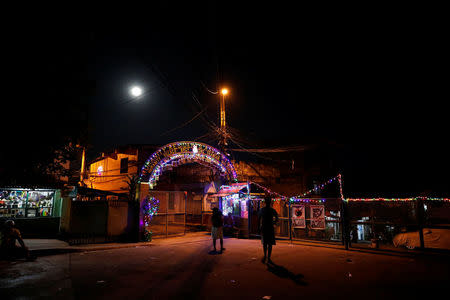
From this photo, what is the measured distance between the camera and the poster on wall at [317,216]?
12781 millimetres

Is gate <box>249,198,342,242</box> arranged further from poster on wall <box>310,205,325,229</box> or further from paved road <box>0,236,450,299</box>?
paved road <box>0,236,450,299</box>

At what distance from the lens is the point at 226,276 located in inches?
294

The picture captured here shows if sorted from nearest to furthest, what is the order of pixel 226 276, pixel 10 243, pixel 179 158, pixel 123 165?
1. pixel 226 276
2. pixel 10 243
3. pixel 179 158
4. pixel 123 165

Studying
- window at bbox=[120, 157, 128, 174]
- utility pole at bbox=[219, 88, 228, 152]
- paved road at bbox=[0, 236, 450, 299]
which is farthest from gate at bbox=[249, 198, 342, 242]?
window at bbox=[120, 157, 128, 174]

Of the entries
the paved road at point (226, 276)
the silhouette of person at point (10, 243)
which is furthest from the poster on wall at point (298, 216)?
the silhouette of person at point (10, 243)

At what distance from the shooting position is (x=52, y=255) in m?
10.9

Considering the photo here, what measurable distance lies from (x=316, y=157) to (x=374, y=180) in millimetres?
8141

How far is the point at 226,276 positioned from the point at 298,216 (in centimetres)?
719

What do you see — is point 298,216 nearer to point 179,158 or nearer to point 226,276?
point 226,276

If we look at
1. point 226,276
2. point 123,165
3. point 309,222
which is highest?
point 123,165

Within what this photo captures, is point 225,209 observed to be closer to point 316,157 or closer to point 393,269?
point 393,269

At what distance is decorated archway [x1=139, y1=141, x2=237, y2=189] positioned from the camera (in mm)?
15320

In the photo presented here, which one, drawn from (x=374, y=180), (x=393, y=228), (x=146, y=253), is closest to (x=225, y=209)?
(x=146, y=253)

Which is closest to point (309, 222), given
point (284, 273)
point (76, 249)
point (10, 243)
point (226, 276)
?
point (284, 273)
